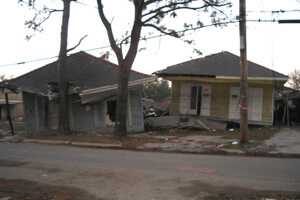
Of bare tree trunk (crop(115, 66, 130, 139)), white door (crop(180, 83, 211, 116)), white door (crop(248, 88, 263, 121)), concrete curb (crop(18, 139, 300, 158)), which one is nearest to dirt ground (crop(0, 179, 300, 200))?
concrete curb (crop(18, 139, 300, 158))

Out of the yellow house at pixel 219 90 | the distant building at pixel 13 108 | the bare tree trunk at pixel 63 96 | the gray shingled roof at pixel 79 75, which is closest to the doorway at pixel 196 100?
the yellow house at pixel 219 90

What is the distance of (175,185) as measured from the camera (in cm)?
602

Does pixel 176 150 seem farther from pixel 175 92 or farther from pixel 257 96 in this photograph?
pixel 257 96

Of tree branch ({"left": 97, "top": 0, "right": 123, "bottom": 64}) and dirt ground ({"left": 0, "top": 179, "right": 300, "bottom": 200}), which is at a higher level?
tree branch ({"left": 97, "top": 0, "right": 123, "bottom": 64})

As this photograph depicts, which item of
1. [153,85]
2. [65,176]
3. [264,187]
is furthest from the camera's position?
[153,85]

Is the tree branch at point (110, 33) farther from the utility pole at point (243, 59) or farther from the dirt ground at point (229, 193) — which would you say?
the dirt ground at point (229, 193)

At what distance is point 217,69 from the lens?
1702 centimetres

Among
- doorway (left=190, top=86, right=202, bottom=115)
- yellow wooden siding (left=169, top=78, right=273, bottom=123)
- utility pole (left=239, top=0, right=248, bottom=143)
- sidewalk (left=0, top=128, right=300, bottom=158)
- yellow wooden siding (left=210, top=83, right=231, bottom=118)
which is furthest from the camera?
doorway (left=190, top=86, right=202, bottom=115)

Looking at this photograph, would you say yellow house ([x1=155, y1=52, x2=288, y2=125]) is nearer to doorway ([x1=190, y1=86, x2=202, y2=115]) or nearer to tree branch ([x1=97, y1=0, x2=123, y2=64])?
doorway ([x1=190, y1=86, x2=202, y2=115])

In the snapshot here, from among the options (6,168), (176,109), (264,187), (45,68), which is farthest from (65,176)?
(45,68)

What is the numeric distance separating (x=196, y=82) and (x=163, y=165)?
1032cm

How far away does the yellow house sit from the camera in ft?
53.3

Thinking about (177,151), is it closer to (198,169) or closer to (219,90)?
(198,169)

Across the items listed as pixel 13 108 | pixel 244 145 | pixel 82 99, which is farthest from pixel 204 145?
pixel 13 108
